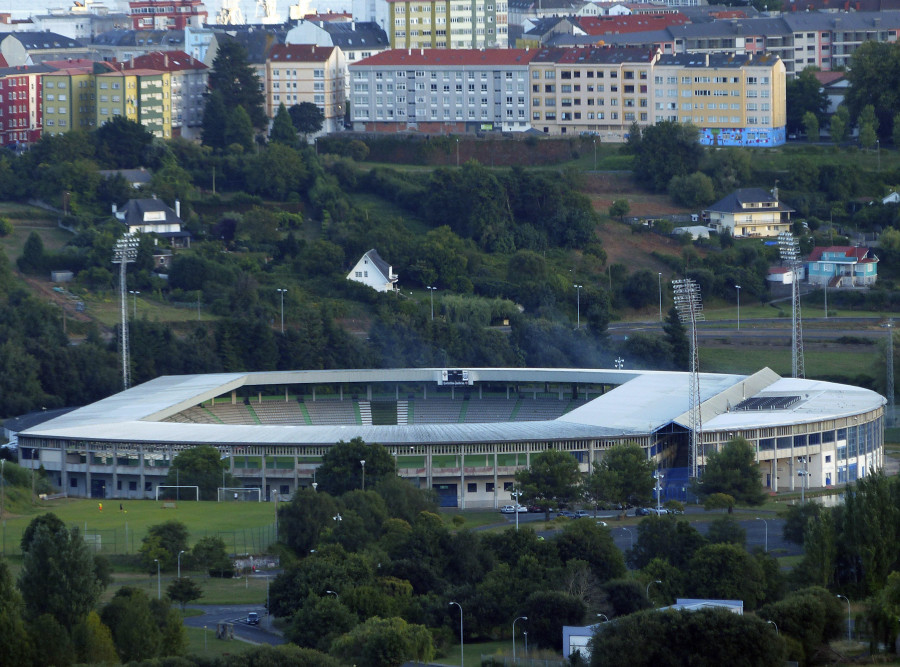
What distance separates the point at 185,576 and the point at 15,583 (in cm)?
600

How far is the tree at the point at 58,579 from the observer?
136 feet

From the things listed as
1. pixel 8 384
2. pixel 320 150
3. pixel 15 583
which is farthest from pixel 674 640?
pixel 320 150

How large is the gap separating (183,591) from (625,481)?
15.3 metres

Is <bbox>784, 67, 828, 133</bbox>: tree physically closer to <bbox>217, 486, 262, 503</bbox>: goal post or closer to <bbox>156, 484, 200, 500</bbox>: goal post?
<bbox>217, 486, 262, 503</bbox>: goal post

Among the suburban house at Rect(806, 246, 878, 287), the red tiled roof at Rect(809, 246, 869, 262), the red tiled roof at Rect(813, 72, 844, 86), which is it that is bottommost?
the suburban house at Rect(806, 246, 878, 287)

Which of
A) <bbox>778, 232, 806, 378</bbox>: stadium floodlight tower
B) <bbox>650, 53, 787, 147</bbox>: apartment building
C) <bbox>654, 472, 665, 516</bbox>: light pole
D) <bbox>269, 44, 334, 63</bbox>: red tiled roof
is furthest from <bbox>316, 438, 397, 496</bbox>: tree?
<bbox>269, 44, 334, 63</bbox>: red tiled roof

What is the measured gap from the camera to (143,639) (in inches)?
1580

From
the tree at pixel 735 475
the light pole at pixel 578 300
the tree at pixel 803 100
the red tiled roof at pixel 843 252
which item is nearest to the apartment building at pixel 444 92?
the tree at pixel 803 100

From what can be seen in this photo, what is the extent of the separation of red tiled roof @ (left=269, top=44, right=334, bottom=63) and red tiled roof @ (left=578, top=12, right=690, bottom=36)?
54.9 feet

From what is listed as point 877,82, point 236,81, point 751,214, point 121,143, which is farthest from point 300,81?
point 877,82

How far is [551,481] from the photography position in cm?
5656

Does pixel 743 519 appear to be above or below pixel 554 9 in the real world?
below

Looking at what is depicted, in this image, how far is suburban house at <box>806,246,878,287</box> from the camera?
87.9 metres

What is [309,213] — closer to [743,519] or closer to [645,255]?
[645,255]
